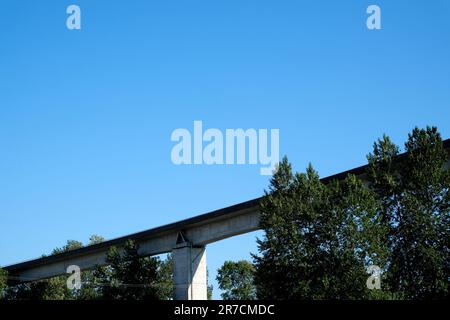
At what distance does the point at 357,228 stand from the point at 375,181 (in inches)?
149

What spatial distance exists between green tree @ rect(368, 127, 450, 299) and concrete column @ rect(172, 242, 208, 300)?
20636mm

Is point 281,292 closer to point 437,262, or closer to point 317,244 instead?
point 317,244

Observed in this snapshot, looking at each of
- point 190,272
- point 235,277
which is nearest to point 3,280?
point 190,272

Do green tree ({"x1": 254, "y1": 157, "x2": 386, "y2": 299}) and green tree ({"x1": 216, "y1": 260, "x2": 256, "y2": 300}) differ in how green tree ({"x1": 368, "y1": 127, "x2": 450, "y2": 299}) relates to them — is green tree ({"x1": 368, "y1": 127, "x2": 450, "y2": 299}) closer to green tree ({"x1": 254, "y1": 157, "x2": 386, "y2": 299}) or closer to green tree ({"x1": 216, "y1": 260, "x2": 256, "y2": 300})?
green tree ({"x1": 254, "y1": 157, "x2": 386, "y2": 299})

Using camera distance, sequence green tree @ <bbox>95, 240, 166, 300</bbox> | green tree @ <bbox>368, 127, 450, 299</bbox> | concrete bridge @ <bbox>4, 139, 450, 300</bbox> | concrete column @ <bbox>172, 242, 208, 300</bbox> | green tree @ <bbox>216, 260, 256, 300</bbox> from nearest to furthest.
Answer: green tree @ <bbox>368, 127, 450, 299</bbox> < concrete bridge @ <bbox>4, 139, 450, 300</bbox> < concrete column @ <bbox>172, 242, 208, 300</bbox> < green tree @ <bbox>95, 240, 166, 300</bbox> < green tree @ <bbox>216, 260, 256, 300</bbox>

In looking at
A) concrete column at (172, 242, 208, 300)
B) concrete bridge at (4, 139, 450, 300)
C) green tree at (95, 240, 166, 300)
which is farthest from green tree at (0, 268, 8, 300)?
concrete column at (172, 242, 208, 300)

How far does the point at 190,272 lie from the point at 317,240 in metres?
18.7

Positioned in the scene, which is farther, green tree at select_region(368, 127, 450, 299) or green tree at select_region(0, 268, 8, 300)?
green tree at select_region(0, 268, 8, 300)

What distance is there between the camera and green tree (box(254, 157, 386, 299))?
38969 millimetres

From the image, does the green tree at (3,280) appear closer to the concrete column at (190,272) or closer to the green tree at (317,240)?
the concrete column at (190,272)

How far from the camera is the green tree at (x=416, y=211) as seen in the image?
126 feet

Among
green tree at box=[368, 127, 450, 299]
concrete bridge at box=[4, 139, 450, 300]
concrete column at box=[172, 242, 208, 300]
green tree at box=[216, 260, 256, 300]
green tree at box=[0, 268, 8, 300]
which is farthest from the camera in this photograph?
green tree at box=[216, 260, 256, 300]

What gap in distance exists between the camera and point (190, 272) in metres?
56.4
